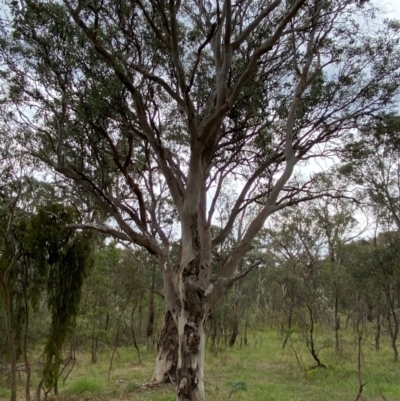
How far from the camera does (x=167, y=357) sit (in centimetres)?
912

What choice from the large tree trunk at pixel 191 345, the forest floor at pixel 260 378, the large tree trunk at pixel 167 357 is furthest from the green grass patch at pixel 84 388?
the large tree trunk at pixel 191 345

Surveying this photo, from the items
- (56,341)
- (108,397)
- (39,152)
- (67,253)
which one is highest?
(39,152)

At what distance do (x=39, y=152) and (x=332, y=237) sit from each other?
1443 centimetres

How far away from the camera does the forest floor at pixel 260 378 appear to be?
27.5 feet

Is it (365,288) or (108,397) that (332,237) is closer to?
(365,288)

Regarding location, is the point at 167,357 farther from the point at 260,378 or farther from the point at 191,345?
the point at 191,345

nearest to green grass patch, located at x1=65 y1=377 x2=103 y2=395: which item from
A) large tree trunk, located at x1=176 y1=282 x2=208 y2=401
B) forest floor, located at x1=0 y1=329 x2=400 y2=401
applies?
forest floor, located at x1=0 y1=329 x2=400 y2=401

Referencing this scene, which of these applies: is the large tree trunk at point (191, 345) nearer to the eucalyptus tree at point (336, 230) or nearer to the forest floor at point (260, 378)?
the forest floor at point (260, 378)

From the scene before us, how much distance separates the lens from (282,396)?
8.38 m

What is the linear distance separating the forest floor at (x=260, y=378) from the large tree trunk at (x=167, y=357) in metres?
0.26

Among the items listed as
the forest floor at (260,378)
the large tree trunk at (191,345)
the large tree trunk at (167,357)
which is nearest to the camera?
the large tree trunk at (191,345)

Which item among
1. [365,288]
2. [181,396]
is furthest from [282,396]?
[365,288]

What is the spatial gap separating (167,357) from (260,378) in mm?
2924

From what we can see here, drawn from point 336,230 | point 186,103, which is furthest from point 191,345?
point 336,230
